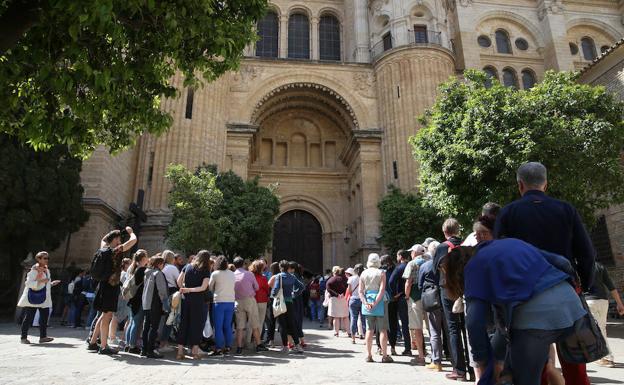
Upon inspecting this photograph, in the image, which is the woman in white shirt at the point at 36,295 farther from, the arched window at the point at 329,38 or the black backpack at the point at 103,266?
the arched window at the point at 329,38

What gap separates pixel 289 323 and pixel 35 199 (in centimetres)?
985

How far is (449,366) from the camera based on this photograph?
595 centimetres

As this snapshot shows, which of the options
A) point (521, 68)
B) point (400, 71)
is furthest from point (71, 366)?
point (521, 68)

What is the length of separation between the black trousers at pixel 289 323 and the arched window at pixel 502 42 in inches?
1059

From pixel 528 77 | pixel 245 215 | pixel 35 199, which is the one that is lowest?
pixel 35 199

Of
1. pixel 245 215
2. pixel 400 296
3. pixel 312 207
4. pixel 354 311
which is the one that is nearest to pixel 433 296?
pixel 400 296

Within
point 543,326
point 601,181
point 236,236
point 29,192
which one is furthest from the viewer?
point 236,236

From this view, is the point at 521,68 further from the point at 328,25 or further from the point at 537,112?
the point at 537,112

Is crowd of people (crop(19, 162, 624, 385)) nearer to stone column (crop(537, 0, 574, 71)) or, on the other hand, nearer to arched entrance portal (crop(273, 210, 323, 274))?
arched entrance portal (crop(273, 210, 323, 274))

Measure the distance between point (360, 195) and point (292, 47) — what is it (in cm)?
1061

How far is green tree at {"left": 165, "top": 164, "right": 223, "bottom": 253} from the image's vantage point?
42.9 ft

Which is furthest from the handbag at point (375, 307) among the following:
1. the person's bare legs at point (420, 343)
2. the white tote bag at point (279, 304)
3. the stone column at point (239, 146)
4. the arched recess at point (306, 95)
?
the arched recess at point (306, 95)

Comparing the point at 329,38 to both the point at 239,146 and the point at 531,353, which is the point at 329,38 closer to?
the point at 239,146

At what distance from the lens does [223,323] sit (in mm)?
7113
